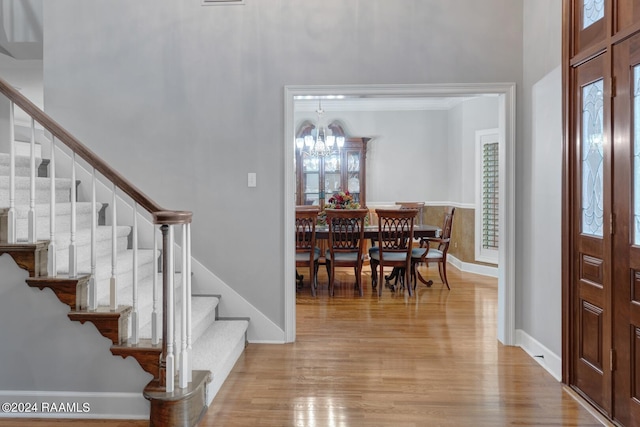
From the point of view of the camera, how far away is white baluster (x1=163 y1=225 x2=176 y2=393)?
2035 mm

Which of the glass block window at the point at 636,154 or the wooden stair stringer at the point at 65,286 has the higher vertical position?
the glass block window at the point at 636,154

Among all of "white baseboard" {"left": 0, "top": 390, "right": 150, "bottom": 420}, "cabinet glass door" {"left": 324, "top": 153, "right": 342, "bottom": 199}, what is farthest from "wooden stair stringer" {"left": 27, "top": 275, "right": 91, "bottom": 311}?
"cabinet glass door" {"left": 324, "top": 153, "right": 342, "bottom": 199}

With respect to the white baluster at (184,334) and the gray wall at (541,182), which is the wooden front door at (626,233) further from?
the white baluster at (184,334)

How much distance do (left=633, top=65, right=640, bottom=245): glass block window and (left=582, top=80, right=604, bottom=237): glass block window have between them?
0.25 m

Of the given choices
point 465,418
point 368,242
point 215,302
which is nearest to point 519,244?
point 465,418

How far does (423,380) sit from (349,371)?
0.49m

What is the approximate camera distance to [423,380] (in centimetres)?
265

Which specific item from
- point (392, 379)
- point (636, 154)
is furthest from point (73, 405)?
point (636, 154)

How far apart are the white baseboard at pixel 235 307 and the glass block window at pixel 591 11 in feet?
9.68

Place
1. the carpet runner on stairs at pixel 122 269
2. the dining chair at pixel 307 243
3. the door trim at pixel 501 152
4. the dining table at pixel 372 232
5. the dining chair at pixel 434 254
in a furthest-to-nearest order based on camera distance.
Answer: the dining chair at pixel 434 254 → the dining table at pixel 372 232 → the dining chair at pixel 307 243 → the door trim at pixel 501 152 → the carpet runner on stairs at pixel 122 269

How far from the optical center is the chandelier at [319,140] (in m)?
6.60

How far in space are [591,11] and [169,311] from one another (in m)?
2.85

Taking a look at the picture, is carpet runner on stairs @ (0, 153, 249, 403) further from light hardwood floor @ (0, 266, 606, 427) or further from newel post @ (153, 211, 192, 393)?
light hardwood floor @ (0, 266, 606, 427)

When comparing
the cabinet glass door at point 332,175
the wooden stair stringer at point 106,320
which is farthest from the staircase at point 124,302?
the cabinet glass door at point 332,175
